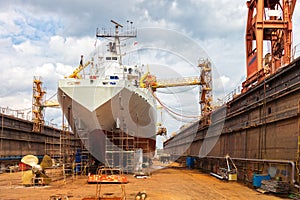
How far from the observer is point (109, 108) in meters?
19.4

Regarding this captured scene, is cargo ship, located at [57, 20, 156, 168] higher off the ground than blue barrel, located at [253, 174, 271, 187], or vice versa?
cargo ship, located at [57, 20, 156, 168]

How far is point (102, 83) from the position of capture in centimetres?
1941

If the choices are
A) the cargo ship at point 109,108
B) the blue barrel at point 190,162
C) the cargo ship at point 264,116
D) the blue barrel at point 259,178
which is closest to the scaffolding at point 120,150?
the cargo ship at point 109,108

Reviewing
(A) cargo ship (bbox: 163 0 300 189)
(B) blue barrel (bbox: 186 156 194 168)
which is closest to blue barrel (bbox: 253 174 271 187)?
(A) cargo ship (bbox: 163 0 300 189)

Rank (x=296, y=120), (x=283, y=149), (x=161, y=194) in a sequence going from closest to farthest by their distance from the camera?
(x=296, y=120) < (x=283, y=149) < (x=161, y=194)

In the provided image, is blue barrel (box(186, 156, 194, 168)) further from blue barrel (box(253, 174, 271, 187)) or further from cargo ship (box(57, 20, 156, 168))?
blue barrel (box(253, 174, 271, 187))

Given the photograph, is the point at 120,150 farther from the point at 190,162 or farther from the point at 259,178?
the point at 190,162

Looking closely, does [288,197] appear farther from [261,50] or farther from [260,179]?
[261,50]

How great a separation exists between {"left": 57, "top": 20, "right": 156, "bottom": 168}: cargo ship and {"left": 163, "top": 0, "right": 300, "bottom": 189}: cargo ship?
20.4ft

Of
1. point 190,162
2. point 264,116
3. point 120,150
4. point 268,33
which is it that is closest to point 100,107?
point 120,150

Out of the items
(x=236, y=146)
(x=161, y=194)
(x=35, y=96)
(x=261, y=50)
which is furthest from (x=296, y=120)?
(x=35, y=96)

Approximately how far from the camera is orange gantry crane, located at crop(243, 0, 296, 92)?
20.1 m

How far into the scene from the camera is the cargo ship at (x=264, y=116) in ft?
39.7

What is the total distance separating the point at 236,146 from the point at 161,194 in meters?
8.21
